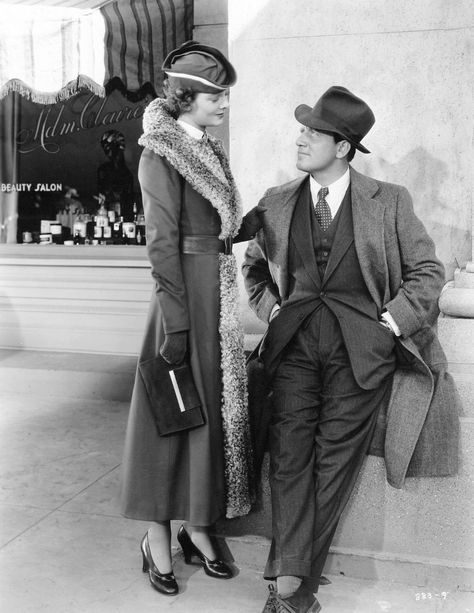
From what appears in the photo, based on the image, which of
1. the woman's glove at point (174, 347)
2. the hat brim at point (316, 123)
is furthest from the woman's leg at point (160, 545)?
→ the hat brim at point (316, 123)

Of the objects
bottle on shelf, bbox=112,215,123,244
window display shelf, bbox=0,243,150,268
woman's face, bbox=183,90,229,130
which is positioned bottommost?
window display shelf, bbox=0,243,150,268

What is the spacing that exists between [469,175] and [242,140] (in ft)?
4.11

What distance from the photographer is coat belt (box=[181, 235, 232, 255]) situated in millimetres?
3250

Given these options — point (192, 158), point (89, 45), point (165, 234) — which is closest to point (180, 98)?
point (192, 158)

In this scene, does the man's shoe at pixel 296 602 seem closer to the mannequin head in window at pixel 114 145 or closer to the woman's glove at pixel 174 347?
the woman's glove at pixel 174 347

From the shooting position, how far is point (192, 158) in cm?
319

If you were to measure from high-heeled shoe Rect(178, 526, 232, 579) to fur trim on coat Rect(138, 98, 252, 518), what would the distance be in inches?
9.9

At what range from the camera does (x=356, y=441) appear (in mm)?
3352

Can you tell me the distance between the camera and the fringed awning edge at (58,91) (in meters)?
6.61

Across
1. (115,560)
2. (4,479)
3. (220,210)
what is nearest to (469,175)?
(220,210)

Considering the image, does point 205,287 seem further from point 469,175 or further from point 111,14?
point 111,14

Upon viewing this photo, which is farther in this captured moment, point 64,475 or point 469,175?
point 64,475

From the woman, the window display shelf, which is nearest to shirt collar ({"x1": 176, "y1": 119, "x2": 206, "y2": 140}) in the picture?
the woman

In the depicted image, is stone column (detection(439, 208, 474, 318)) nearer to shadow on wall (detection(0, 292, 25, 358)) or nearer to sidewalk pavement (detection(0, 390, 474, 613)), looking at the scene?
sidewalk pavement (detection(0, 390, 474, 613))
